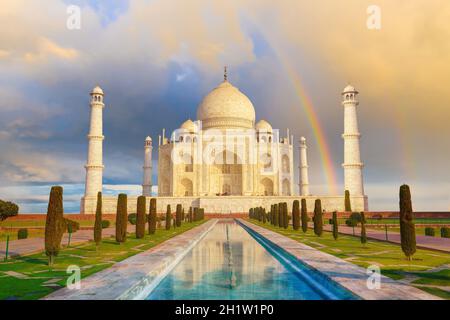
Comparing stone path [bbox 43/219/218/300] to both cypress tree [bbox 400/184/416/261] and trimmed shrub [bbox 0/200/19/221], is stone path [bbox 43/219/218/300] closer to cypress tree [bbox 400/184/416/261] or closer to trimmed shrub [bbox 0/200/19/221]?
cypress tree [bbox 400/184/416/261]

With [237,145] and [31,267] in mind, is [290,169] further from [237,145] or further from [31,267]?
[31,267]

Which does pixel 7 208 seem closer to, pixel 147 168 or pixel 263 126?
pixel 147 168

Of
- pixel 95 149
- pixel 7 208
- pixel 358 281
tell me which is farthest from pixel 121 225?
pixel 95 149

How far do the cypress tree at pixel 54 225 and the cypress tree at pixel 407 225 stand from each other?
25.6 feet

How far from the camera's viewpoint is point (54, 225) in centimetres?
870

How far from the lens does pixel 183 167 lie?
4303cm

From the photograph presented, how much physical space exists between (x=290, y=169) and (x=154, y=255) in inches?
1403

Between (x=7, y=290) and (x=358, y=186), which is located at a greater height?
(x=358, y=186)

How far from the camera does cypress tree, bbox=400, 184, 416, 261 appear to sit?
8742 millimetres

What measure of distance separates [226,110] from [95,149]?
1679cm

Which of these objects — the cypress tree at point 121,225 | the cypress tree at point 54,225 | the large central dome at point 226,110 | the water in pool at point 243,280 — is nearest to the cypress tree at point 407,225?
the water in pool at point 243,280

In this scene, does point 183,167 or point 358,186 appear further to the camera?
point 183,167
